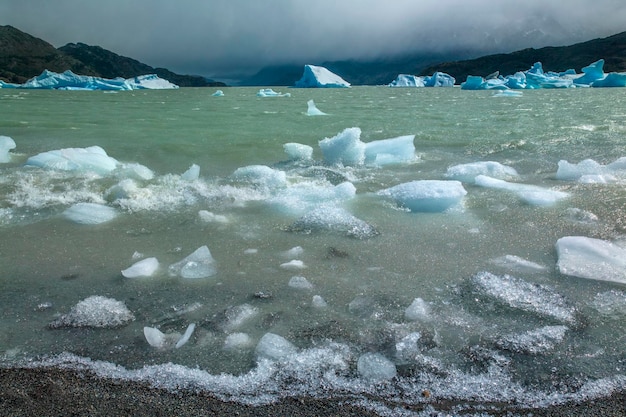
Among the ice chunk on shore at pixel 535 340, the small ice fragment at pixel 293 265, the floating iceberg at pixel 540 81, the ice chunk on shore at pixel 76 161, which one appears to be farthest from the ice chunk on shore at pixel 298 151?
the floating iceberg at pixel 540 81

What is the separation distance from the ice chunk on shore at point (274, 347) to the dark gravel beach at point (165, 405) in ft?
0.98

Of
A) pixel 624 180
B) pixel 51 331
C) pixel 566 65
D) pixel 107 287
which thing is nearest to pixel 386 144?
pixel 624 180

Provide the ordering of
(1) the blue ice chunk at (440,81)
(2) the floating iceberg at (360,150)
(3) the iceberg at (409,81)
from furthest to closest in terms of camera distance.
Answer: (3) the iceberg at (409,81), (1) the blue ice chunk at (440,81), (2) the floating iceberg at (360,150)

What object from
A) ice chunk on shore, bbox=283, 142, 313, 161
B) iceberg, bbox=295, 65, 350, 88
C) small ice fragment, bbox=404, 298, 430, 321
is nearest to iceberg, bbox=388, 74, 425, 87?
iceberg, bbox=295, 65, 350, 88

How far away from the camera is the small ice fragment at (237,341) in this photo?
6.67ft

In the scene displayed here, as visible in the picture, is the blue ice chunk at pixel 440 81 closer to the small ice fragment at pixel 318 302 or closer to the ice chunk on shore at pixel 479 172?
the ice chunk on shore at pixel 479 172

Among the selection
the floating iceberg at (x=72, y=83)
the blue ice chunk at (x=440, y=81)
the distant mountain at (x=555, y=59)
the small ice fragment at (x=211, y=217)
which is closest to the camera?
the small ice fragment at (x=211, y=217)

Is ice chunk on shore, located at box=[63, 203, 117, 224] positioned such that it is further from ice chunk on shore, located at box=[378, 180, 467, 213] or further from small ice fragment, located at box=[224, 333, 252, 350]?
ice chunk on shore, located at box=[378, 180, 467, 213]

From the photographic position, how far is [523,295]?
8.09ft

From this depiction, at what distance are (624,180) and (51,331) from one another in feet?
18.3

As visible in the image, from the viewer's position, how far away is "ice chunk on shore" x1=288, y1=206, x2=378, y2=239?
137 inches

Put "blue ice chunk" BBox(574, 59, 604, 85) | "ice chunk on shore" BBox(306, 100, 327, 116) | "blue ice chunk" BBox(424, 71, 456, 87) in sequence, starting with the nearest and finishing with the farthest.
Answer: "ice chunk on shore" BBox(306, 100, 327, 116)
"blue ice chunk" BBox(574, 59, 604, 85)
"blue ice chunk" BBox(424, 71, 456, 87)

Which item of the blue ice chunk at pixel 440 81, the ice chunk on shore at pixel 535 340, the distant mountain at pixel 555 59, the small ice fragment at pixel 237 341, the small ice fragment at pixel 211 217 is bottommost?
the ice chunk on shore at pixel 535 340

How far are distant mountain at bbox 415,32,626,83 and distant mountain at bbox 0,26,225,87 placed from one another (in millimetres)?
87821
